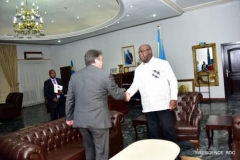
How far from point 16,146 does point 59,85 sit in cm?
307

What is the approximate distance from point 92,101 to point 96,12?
18.2 feet

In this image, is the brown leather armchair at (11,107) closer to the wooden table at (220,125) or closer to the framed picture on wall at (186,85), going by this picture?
→ the framed picture on wall at (186,85)

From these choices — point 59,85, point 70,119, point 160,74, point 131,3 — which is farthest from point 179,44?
point 70,119

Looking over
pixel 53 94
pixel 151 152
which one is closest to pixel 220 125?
pixel 151 152

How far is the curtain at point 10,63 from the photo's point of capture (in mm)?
9820

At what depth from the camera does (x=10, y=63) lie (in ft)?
32.9

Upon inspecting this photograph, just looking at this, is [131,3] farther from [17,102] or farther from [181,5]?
[17,102]

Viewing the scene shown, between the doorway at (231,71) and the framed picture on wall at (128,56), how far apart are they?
137 inches

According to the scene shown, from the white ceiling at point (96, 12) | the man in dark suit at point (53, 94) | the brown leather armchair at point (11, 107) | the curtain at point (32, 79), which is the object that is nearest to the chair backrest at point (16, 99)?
the brown leather armchair at point (11, 107)

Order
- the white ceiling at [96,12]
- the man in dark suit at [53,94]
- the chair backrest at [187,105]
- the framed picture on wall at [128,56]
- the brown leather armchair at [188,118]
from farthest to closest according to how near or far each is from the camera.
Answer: the framed picture on wall at [128,56] → the white ceiling at [96,12] → the man in dark suit at [53,94] → the chair backrest at [187,105] → the brown leather armchair at [188,118]

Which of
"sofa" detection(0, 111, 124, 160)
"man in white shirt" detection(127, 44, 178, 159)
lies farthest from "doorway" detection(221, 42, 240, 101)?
"sofa" detection(0, 111, 124, 160)

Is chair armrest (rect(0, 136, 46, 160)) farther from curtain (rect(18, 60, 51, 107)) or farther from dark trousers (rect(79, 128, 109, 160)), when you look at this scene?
curtain (rect(18, 60, 51, 107))

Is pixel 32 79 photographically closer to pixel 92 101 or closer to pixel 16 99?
pixel 16 99

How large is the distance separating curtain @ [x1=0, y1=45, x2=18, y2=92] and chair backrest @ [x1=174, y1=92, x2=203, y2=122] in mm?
8895
